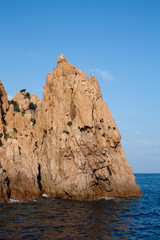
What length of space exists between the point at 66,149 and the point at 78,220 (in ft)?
71.2

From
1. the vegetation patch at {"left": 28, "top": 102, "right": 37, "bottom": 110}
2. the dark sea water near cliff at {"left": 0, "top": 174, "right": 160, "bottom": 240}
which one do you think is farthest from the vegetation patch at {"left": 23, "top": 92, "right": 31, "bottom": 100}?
the dark sea water near cliff at {"left": 0, "top": 174, "right": 160, "bottom": 240}

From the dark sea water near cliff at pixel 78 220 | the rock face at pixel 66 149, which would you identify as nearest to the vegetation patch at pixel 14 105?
the rock face at pixel 66 149

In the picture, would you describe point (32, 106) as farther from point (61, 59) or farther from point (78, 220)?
point (78, 220)

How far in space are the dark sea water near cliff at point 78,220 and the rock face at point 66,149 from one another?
5.76m

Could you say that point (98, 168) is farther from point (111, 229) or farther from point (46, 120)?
point (111, 229)

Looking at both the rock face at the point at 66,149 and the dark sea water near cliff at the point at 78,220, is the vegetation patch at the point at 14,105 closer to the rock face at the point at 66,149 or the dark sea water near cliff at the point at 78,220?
the rock face at the point at 66,149

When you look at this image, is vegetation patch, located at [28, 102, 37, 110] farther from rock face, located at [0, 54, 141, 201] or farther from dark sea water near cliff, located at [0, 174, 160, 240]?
dark sea water near cliff, located at [0, 174, 160, 240]

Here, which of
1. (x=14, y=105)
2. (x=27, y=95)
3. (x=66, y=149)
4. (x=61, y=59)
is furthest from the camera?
(x=27, y=95)

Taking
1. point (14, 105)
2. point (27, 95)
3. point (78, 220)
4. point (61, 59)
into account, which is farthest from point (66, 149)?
point (27, 95)

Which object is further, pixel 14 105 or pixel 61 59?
pixel 14 105

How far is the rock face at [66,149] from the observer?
153 ft

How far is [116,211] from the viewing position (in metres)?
35.0

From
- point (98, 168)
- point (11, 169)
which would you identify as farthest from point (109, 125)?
point (11, 169)

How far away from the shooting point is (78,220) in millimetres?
29516
